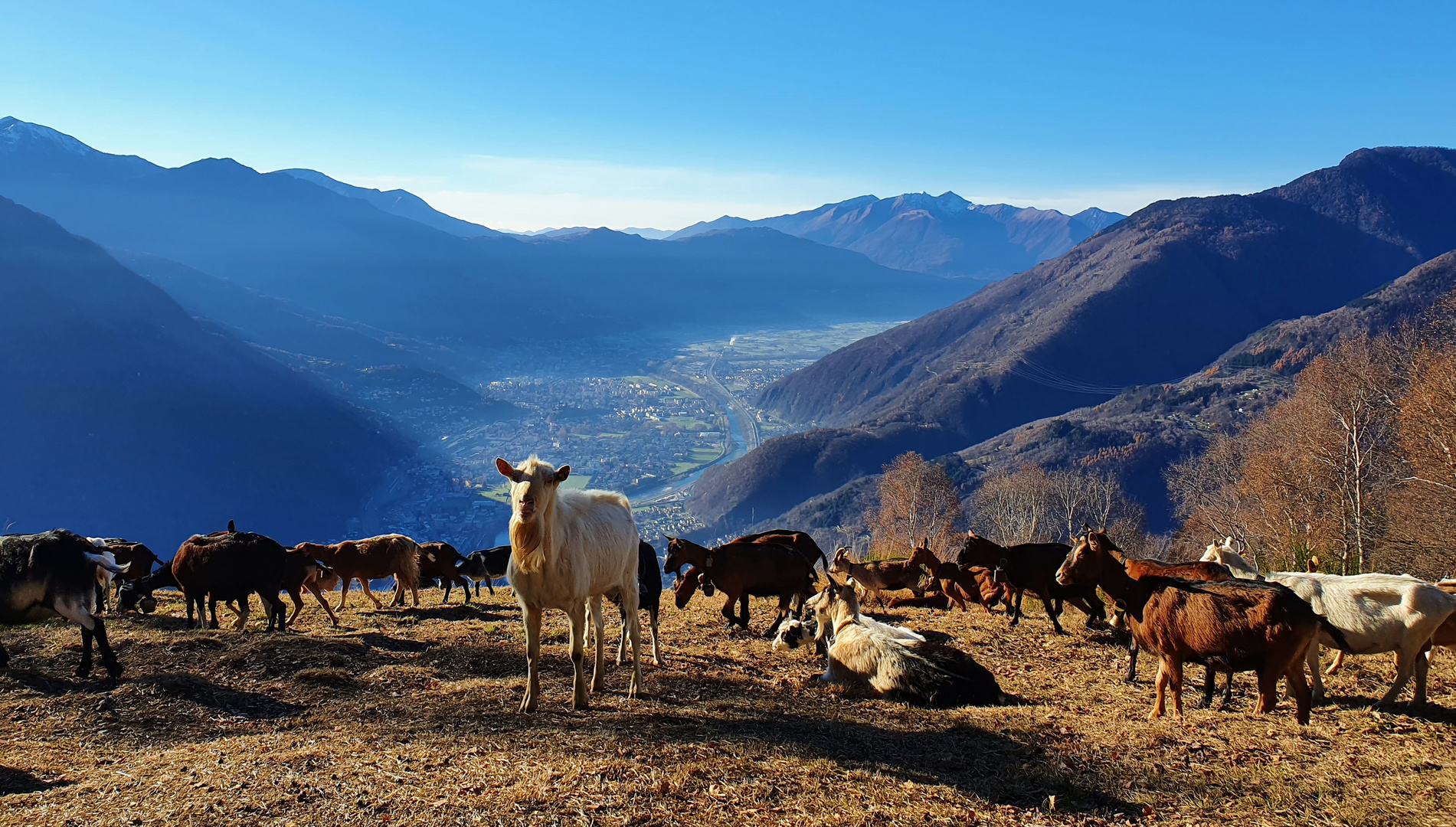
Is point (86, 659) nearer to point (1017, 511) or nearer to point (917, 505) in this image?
point (917, 505)

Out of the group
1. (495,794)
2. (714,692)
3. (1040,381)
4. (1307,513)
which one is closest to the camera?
(495,794)

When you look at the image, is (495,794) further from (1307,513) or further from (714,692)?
(1307,513)

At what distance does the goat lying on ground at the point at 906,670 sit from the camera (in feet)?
34.7

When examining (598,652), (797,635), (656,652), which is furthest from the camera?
(797,635)

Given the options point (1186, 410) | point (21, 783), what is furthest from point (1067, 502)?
point (1186, 410)

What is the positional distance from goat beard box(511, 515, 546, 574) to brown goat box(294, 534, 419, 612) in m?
10.5

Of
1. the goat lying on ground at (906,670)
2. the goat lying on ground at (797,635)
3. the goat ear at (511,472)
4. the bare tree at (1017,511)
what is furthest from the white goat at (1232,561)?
the bare tree at (1017,511)

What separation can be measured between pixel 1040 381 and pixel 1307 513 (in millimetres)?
152954

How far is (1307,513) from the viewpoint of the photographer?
1801 inches

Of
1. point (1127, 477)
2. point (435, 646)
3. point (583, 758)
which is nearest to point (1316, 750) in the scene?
point (583, 758)

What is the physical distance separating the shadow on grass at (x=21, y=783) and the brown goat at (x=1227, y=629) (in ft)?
38.8

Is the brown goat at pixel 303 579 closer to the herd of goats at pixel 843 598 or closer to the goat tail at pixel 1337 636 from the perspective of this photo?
the herd of goats at pixel 843 598

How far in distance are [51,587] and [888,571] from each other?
1664cm

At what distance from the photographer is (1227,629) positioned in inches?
367
